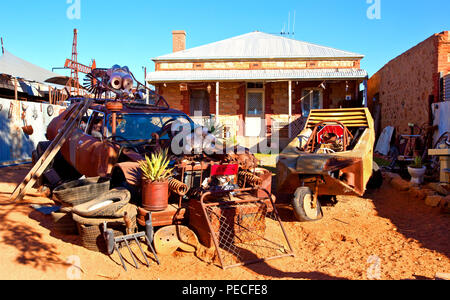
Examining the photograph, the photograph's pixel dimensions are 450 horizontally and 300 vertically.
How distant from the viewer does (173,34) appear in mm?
19953

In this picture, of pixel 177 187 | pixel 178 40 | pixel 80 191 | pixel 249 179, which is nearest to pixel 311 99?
pixel 178 40

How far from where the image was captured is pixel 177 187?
474 centimetres

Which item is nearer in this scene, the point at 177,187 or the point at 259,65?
the point at 177,187

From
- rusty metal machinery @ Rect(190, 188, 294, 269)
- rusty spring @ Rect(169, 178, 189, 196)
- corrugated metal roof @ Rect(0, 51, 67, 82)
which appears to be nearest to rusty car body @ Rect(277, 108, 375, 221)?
rusty metal machinery @ Rect(190, 188, 294, 269)

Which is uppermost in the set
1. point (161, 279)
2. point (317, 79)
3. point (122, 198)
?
point (317, 79)

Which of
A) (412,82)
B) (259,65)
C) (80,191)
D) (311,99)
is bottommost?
(80,191)

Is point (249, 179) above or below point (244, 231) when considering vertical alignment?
above

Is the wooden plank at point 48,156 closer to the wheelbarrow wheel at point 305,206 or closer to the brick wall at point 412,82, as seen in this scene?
the wheelbarrow wheel at point 305,206

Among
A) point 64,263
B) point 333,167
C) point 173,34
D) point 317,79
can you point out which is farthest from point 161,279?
point 173,34

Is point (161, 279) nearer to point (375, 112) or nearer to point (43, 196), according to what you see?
point (43, 196)

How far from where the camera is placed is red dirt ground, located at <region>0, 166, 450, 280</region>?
3938 millimetres

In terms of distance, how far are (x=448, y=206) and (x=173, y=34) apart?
1747 centimetres

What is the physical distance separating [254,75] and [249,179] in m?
11.2

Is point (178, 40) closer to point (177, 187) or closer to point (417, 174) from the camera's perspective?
point (417, 174)
